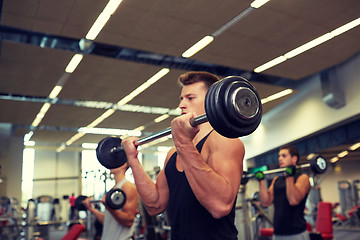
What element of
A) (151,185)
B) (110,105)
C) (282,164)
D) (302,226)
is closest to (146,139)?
(151,185)

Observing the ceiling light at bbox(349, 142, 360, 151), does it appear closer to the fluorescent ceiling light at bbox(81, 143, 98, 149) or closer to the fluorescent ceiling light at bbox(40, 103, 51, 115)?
the fluorescent ceiling light at bbox(40, 103, 51, 115)

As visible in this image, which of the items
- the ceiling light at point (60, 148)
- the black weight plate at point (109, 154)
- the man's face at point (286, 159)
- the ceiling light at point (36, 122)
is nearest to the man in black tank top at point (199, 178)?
the black weight plate at point (109, 154)

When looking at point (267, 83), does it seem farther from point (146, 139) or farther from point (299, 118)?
point (146, 139)

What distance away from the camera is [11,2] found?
160 inches

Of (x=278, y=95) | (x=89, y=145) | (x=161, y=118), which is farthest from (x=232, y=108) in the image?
(x=89, y=145)

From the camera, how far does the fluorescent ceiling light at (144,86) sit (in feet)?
21.3

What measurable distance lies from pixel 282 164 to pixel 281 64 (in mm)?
4173

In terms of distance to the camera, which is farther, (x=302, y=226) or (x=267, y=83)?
(x=267, y=83)

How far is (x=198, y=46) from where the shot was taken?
545cm

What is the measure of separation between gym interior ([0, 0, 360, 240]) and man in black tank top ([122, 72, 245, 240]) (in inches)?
24.1

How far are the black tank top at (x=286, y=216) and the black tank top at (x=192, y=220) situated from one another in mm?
1458

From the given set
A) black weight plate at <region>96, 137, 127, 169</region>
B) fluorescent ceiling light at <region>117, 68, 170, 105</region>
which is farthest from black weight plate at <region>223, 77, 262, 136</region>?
fluorescent ceiling light at <region>117, 68, 170, 105</region>

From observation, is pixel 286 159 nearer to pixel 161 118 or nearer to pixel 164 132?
pixel 164 132

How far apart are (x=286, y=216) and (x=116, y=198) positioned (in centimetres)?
117
